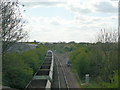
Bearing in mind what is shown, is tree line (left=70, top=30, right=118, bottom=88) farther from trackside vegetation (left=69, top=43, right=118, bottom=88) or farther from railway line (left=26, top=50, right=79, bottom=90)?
railway line (left=26, top=50, right=79, bottom=90)

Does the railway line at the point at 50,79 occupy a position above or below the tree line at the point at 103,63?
below

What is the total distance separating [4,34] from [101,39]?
52.1 ft

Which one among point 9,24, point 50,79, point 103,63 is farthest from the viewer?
point 50,79

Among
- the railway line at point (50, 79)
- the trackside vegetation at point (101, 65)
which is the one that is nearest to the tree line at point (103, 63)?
the trackside vegetation at point (101, 65)

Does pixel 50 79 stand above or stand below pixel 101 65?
below

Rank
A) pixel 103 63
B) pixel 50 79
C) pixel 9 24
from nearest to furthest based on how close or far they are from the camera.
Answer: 1. pixel 9 24
2. pixel 103 63
3. pixel 50 79

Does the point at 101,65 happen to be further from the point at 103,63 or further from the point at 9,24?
the point at 9,24

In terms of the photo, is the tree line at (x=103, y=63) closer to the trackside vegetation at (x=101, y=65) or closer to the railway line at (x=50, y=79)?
the trackside vegetation at (x=101, y=65)

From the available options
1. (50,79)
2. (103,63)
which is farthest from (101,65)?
(50,79)

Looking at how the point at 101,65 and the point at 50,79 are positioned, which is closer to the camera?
the point at 101,65

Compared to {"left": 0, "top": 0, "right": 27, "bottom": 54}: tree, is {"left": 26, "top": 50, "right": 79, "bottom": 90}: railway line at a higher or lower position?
lower

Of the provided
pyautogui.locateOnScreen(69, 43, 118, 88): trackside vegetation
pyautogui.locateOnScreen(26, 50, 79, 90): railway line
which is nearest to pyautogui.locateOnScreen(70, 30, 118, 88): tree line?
pyautogui.locateOnScreen(69, 43, 118, 88): trackside vegetation

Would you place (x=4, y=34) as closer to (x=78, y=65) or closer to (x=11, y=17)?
(x=11, y=17)

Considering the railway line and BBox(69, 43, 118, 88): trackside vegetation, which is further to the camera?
the railway line
